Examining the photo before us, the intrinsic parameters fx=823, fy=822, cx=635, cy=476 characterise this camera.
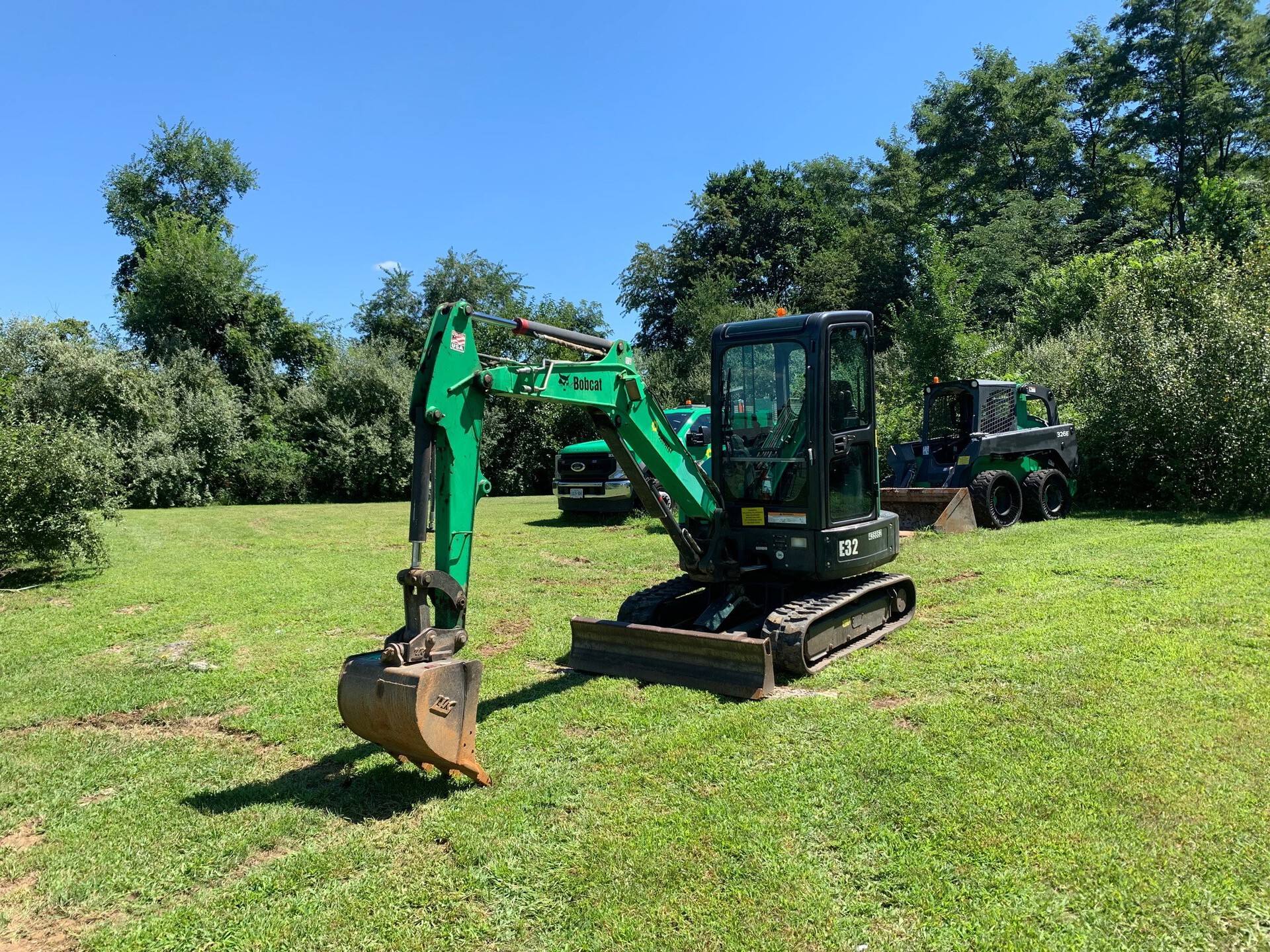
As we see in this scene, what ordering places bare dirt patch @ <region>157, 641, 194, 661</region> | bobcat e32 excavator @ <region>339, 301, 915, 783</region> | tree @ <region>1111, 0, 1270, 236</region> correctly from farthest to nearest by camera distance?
tree @ <region>1111, 0, 1270, 236</region>
bare dirt patch @ <region>157, 641, 194, 661</region>
bobcat e32 excavator @ <region>339, 301, 915, 783</region>

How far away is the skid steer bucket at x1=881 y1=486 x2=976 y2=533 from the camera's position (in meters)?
12.4

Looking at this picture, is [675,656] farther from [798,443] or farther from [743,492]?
[798,443]

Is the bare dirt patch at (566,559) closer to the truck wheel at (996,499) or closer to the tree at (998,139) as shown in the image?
the truck wheel at (996,499)

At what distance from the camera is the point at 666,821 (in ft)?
12.9

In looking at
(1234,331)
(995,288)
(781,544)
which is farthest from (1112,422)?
(995,288)

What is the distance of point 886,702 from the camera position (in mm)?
5445

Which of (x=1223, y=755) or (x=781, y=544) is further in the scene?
(x=781, y=544)

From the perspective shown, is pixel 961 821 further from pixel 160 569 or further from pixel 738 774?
pixel 160 569

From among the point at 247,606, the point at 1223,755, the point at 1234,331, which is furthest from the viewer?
the point at 1234,331

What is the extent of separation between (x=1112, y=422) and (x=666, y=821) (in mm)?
14590

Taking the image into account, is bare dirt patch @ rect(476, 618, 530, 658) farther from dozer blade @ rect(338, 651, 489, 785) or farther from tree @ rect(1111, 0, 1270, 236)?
tree @ rect(1111, 0, 1270, 236)

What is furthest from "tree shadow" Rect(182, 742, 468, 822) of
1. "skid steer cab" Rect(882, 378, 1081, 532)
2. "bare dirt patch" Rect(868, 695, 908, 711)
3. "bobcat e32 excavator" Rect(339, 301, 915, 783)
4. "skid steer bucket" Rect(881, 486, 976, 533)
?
"skid steer cab" Rect(882, 378, 1081, 532)

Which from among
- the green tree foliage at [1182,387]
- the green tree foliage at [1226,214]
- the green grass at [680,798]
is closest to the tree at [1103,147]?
the green tree foliage at [1226,214]

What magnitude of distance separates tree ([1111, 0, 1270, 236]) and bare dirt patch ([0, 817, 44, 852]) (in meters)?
41.4
